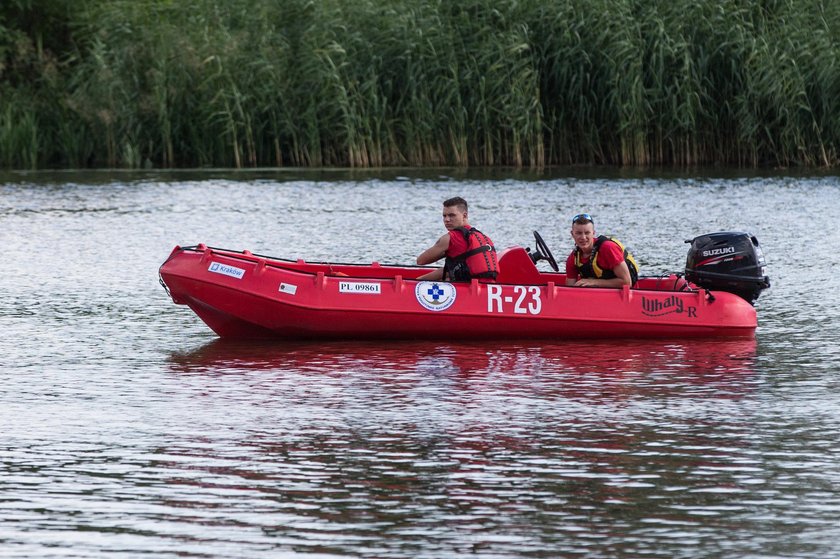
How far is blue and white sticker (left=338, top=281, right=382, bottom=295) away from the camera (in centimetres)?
1060

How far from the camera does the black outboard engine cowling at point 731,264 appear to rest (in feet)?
35.8

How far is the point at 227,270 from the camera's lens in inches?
419

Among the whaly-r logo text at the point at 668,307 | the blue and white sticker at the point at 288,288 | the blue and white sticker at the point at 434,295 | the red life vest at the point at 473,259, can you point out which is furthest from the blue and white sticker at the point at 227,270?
the whaly-r logo text at the point at 668,307

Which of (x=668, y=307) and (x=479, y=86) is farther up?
(x=479, y=86)

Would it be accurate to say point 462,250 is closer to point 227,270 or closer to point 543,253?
point 543,253

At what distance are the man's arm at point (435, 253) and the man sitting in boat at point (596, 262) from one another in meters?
0.94

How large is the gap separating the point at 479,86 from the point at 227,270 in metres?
14.8

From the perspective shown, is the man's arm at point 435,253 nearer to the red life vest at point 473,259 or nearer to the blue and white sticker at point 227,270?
the red life vest at point 473,259

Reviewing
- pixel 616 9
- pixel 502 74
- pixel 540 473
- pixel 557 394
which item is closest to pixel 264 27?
pixel 502 74

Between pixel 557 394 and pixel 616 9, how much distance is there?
1667cm

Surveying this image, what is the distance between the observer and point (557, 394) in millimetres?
8812

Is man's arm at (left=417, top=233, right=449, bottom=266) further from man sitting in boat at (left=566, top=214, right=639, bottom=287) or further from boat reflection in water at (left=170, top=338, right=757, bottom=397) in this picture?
man sitting in boat at (left=566, top=214, right=639, bottom=287)

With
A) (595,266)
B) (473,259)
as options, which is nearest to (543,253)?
(595,266)

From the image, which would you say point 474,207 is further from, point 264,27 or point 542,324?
point 542,324
